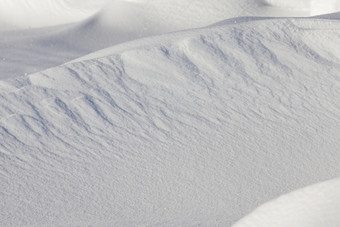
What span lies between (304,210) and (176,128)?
0.95 meters

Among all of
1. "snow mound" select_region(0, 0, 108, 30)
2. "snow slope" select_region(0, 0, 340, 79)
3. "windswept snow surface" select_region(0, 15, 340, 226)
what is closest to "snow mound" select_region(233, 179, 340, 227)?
"windswept snow surface" select_region(0, 15, 340, 226)

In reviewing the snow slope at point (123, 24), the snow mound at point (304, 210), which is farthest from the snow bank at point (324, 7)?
the snow mound at point (304, 210)

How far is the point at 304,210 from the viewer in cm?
105

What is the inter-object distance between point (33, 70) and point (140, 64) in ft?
2.85

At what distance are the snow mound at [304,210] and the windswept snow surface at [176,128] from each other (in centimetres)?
41

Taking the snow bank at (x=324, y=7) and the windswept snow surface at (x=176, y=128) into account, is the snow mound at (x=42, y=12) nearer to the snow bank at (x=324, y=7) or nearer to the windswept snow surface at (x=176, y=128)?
the snow bank at (x=324, y=7)

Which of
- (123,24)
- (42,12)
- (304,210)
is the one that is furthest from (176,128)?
(42,12)

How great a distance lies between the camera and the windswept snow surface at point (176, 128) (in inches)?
63.1

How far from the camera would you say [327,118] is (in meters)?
2.01

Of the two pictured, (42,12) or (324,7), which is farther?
(42,12)

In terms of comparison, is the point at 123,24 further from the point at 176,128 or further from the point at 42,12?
the point at 176,128

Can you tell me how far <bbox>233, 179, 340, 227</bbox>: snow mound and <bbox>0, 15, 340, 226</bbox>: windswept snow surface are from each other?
410mm

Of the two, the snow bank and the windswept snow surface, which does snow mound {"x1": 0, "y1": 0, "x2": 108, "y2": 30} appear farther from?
the windswept snow surface

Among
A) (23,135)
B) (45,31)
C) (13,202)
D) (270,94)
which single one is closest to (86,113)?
(23,135)
